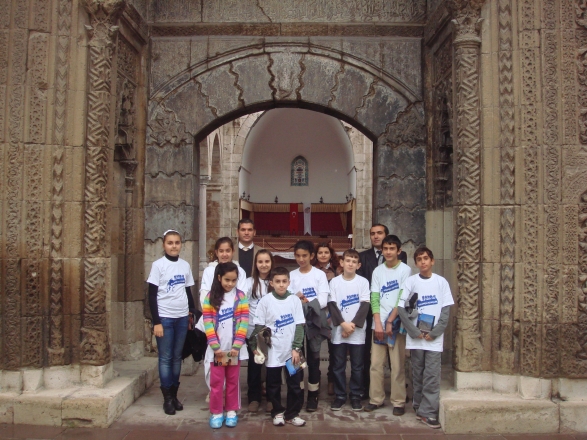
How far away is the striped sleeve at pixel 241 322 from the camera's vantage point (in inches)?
173

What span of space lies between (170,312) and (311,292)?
1.22m

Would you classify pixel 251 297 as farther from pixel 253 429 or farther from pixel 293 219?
pixel 293 219

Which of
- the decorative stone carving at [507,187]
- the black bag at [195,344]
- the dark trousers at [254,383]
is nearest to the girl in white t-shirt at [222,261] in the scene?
the black bag at [195,344]

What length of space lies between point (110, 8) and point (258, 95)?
1919 millimetres

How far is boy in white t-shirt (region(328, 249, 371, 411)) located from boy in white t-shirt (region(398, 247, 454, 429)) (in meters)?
0.38

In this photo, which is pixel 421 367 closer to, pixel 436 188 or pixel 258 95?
pixel 436 188

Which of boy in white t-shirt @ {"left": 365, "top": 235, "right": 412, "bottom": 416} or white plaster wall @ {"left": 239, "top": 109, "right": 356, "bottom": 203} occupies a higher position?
white plaster wall @ {"left": 239, "top": 109, "right": 356, "bottom": 203}

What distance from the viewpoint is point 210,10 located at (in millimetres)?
6340

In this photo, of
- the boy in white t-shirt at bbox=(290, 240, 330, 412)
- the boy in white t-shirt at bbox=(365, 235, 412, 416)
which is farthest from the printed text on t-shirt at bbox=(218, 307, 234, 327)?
the boy in white t-shirt at bbox=(365, 235, 412, 416)

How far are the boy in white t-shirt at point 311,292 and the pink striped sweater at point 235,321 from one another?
1.80ft

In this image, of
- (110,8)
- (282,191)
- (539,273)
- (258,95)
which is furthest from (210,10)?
(282,191)

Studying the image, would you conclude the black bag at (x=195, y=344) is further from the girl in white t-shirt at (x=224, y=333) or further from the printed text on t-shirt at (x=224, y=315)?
the printed text on t-shirt at (x=224, y=315)

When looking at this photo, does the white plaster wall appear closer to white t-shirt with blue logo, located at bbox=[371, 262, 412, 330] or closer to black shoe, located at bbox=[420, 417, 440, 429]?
white t-shirt with blue logo, located at bbox=[371, 262, 412, 330]

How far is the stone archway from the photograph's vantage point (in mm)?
6199
